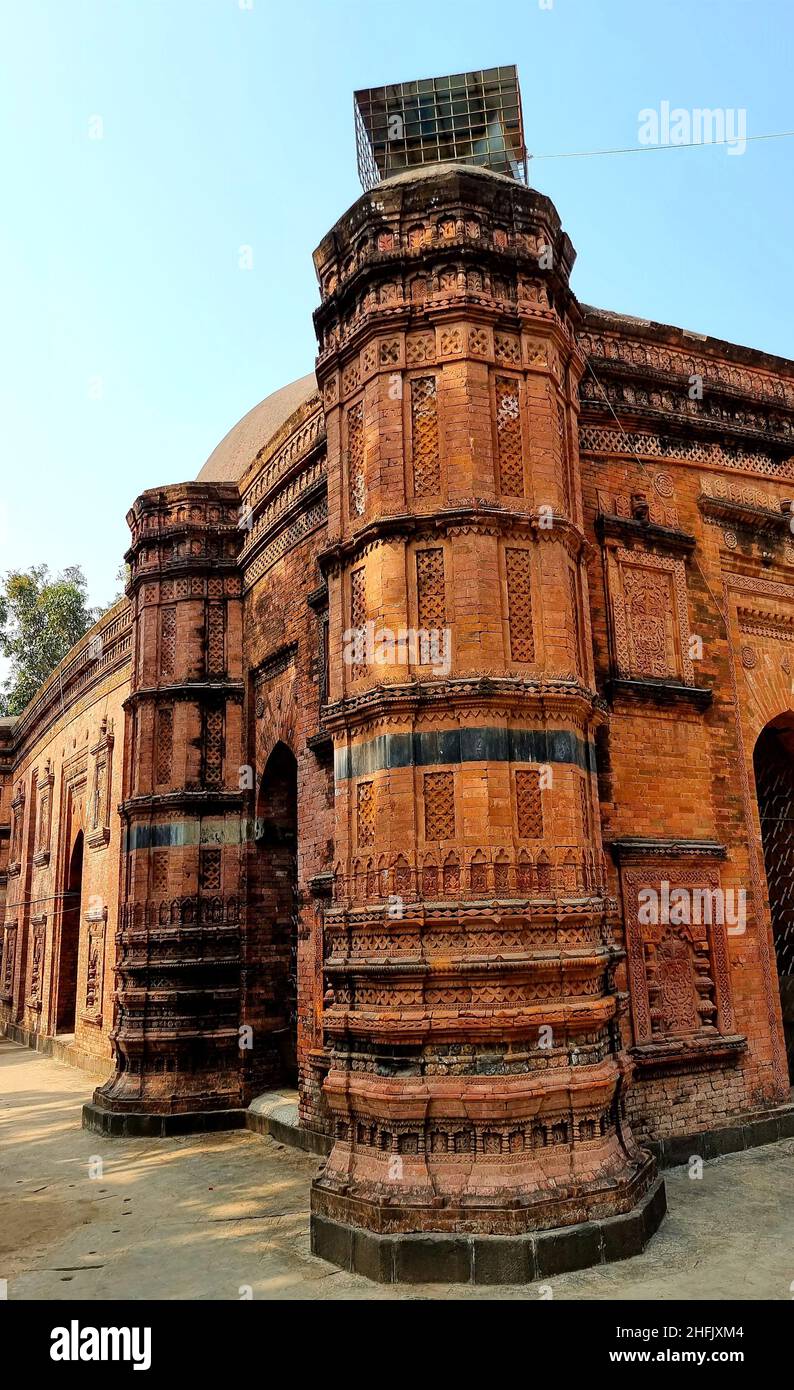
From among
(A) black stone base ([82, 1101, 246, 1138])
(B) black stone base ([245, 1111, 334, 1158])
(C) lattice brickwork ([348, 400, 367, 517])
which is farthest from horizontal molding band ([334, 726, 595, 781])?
(A) black stone base ([82, 1101, 246, 1138])

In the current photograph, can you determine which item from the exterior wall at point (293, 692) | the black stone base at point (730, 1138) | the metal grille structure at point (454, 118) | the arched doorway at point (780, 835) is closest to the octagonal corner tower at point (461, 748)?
the black stone base at point (730, 1138)

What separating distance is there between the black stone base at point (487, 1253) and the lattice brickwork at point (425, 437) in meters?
4.25

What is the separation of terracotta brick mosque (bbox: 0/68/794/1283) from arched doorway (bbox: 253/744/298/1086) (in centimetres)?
4

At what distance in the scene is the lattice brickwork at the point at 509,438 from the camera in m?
6.22

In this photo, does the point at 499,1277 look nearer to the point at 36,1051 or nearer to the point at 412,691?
the point at 412,691

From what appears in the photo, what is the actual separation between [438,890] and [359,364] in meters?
3.64

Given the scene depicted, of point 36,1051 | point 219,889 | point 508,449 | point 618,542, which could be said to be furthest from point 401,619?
point 36,1051

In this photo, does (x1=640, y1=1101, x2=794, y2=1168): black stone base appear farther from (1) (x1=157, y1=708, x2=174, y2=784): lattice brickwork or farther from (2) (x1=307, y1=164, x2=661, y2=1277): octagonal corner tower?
(1) (x1=157, y1=708, x2=174, y2=784): lattice brickwork

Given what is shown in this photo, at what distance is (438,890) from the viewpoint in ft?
18.3

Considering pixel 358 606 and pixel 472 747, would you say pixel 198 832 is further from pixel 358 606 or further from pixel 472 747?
pixel 472 747

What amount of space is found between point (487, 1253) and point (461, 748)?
262 centimetres

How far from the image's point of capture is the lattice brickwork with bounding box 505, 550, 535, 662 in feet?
19.6

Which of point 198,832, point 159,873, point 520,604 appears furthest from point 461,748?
Result: point 159,873

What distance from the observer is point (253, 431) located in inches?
526
